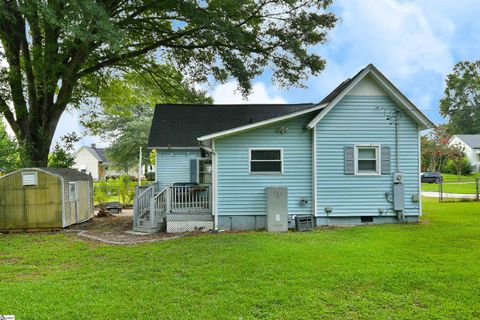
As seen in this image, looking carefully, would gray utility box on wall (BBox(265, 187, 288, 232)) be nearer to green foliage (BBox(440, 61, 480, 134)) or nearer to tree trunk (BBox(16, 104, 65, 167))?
tree trunk (BBox(16, 104, 65, 167))

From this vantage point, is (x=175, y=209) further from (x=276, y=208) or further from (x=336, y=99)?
(x=336, y=99)

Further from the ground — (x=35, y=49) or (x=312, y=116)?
(x=35, y=49)

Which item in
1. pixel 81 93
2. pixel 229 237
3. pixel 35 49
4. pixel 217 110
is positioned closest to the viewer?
pixel 229 237

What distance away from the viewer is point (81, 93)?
775 inches

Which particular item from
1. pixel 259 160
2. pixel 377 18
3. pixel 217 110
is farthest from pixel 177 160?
pixel 377 18

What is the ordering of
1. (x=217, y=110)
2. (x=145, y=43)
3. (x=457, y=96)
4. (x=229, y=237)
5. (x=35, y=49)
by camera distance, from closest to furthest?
(x=229, y=237) → (x=35, y=49) → (x=217, y=110) → (x=145, y=43) → (x=457, y=96)

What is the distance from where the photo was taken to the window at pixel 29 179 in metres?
11.9

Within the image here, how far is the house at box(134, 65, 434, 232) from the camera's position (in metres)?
11.5

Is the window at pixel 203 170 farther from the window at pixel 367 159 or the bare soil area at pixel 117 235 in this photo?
the window at pixel 367 159

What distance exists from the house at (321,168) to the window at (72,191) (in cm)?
276

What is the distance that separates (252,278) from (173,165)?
32.2ft

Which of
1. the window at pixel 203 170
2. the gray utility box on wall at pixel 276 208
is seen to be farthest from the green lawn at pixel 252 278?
the window at pixel 203 170

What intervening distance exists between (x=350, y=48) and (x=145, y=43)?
11.4 metres

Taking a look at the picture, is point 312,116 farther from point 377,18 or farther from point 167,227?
point 167,227
